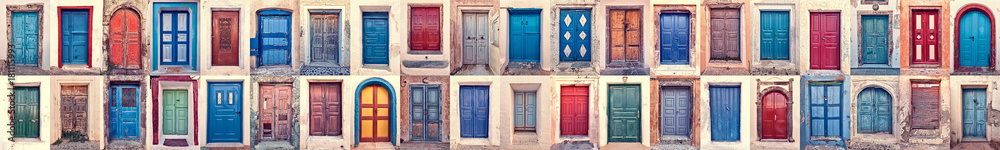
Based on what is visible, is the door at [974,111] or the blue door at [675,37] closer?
the blue door at [675,37]

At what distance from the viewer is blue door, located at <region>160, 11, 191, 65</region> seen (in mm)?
9703

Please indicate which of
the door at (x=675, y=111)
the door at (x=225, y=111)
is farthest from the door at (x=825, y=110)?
the door at (x=225, y=111)

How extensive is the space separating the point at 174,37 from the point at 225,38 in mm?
829

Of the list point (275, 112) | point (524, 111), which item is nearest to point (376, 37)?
point (275, 112)

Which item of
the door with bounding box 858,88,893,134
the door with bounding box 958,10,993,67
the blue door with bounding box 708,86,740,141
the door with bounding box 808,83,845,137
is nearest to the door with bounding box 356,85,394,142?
the blue door with bounding box 708,86,740,141

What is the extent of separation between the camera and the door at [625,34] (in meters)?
9.70

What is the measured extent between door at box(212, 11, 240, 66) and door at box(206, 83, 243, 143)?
411 millimetres

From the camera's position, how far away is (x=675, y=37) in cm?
970

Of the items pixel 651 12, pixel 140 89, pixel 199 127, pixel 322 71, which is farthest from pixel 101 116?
pixel 651 12

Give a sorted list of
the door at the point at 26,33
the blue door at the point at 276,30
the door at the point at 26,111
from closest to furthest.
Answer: the blue door at the point at 276,30
the door at the point at 26,33
the door at the point at 26,111

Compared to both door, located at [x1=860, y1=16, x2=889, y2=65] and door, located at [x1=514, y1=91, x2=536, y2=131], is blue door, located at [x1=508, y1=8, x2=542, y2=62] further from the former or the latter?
door, located at [x1=860, y1=16, x2=889, y2=65]

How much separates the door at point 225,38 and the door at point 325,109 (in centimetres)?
136

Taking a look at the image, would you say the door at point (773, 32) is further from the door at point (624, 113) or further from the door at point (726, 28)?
the door at point (624, 113)

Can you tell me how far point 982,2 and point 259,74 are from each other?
465 inches
